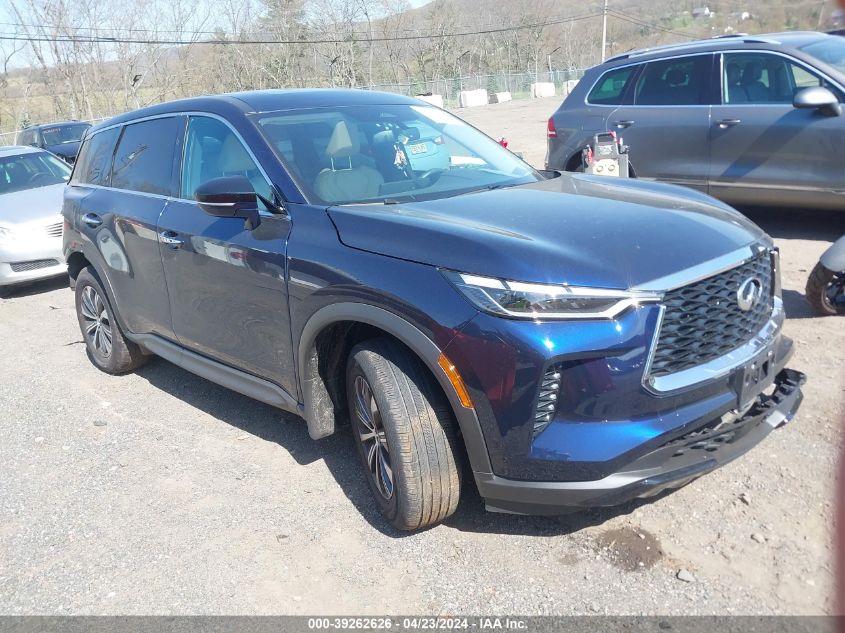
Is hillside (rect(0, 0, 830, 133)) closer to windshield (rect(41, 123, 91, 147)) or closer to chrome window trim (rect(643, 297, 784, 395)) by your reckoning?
windshield (rect(41, 123, 91, 147))

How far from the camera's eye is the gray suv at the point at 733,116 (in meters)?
6.67

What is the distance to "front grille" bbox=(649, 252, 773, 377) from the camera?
2719 millimetres

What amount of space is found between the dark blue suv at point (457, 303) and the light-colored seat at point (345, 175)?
0.01 metres

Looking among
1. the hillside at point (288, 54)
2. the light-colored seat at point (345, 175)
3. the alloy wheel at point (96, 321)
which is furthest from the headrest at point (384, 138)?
the hillside at point (288, 54)

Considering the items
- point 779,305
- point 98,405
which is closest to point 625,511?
point 779,305

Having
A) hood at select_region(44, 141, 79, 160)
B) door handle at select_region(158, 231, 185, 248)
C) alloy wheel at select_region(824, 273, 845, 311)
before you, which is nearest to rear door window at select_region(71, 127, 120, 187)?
door handle at select_region(158, 231, 185, 248)

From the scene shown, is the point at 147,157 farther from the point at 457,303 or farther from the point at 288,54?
the point at 288,54

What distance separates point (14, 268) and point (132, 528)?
6383mm

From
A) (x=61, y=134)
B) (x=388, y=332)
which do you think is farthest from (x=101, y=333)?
(x=61, y=134)

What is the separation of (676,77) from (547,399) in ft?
20.1

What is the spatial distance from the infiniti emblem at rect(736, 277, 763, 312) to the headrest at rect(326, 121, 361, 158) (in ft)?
6.52

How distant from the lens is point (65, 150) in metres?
17.6

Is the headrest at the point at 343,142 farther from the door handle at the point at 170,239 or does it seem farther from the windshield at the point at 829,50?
the windshield at the point at 829,50

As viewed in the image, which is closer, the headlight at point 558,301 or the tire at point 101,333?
the headlight at point 558,301
